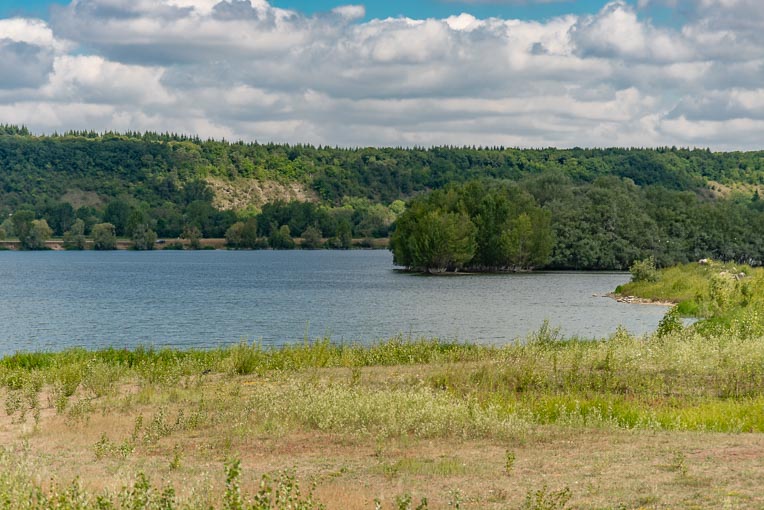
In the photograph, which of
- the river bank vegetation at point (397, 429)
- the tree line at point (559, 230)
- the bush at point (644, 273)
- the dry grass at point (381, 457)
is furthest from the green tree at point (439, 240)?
the dry grass at point (381, 457)

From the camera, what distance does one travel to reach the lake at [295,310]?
46.9 metres

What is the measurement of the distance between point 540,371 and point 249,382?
705cm

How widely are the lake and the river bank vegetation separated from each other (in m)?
14.5

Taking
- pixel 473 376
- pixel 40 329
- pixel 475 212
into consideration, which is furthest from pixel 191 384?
pixel 475 212

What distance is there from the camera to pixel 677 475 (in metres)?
11.2

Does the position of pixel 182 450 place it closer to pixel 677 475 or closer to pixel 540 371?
pixel 677 475

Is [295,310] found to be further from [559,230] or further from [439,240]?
[559,230]

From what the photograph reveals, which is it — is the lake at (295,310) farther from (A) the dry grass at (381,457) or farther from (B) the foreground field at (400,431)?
(A) the dry grass at (381,457)

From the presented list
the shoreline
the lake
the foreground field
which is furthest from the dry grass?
the shoreline

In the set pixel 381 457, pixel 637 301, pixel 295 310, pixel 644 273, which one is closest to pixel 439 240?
pixel 644 273

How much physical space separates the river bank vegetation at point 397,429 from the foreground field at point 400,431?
48mm

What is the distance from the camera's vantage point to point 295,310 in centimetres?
6344

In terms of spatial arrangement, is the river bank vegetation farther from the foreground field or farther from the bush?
the bush

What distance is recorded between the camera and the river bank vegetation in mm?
10352
